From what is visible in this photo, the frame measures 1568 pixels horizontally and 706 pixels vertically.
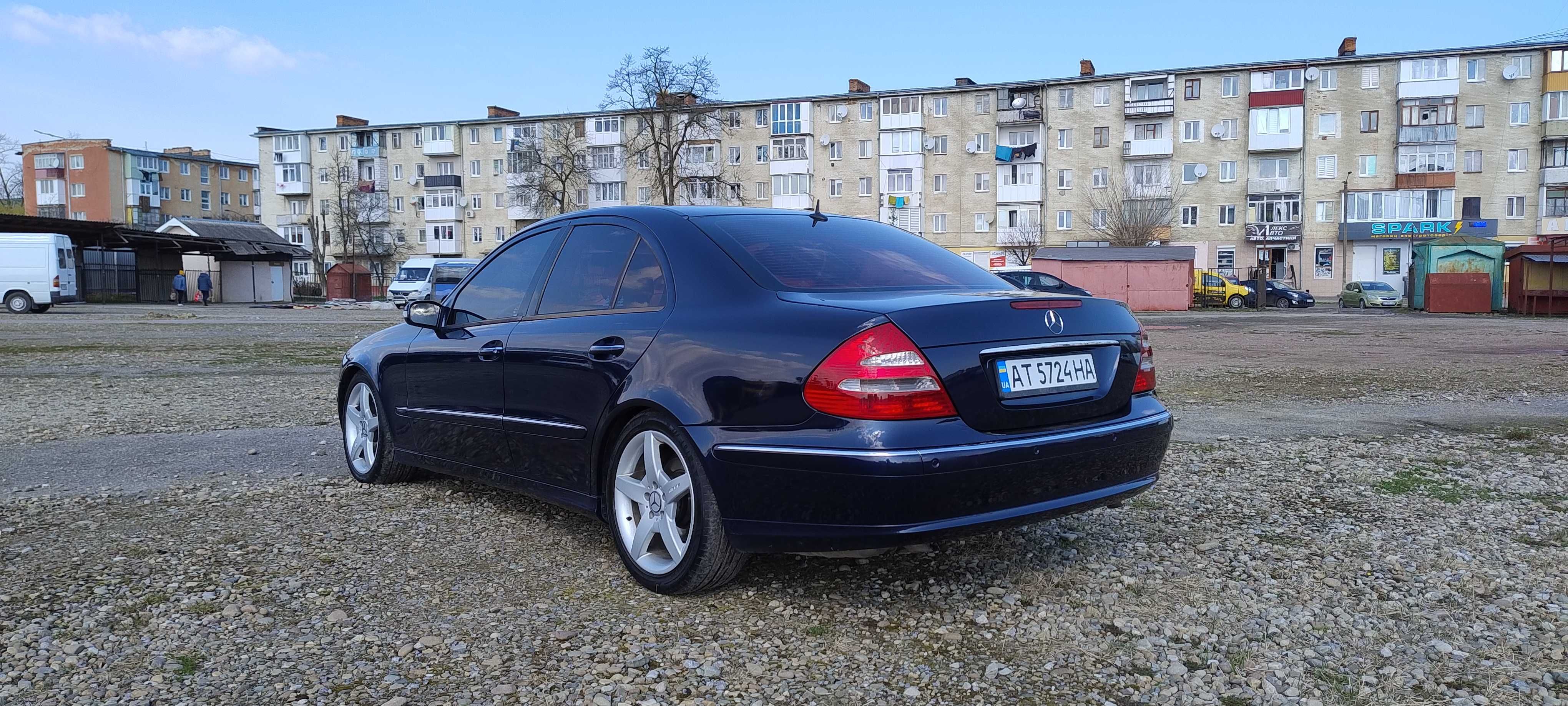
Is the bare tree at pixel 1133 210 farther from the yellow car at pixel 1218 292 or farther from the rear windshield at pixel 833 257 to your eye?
the rear windshield at pixel 833 257

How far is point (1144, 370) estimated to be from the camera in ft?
12.3

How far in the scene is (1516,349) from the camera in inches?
649

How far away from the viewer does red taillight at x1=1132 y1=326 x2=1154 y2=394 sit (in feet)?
12.1

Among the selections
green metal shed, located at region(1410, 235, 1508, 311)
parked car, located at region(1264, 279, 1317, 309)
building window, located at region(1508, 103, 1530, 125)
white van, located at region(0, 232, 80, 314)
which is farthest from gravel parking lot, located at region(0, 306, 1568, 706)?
building window, located at region(1508, 103, 1530, 125)

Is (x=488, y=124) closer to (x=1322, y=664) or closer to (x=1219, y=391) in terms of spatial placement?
(x=1219, y=391)

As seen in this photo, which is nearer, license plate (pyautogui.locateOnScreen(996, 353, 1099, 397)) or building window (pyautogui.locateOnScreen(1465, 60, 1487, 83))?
license plate (pyautogui.locateOnScreen(996, 353, 1099, 397))

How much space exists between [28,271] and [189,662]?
3546cm

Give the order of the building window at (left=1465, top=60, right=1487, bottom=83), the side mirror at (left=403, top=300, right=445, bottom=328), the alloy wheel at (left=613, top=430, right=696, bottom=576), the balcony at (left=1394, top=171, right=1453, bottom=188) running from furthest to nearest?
the balcony at (left=1394, top=171, right=1453, bottom=188) → the building window at (left=1465, top=60, right=1487, bottom=83) → the side mirror at (left=403, top=300, right=445, bottom=328) → the alloy wheel at (left=613, top=430, right=696, bottom=576)

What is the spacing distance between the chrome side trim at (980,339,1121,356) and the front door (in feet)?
3.58

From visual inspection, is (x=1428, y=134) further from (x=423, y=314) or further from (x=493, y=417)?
(x=493, y=417)

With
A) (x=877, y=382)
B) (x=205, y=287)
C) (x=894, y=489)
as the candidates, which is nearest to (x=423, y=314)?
(x=877, y=382)

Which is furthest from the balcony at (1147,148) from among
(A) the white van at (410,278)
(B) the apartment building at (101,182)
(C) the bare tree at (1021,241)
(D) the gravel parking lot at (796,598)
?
(B) the apartment building at (101,182)

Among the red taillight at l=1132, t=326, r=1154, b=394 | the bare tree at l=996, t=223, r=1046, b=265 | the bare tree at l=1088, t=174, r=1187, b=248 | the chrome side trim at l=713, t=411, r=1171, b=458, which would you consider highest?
the bare tree at l=1088, t=174, r=1187, b=248

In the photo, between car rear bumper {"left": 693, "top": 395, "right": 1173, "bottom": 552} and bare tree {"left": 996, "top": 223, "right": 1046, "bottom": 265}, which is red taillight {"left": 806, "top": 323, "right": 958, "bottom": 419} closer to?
car rear bumper {"left": 693, "top": 395, "right": 1173, "bottom": 552}
